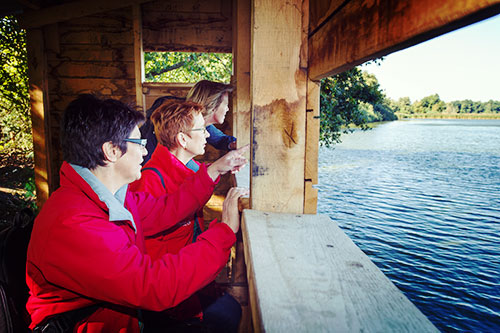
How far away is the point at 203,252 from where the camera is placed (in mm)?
1238

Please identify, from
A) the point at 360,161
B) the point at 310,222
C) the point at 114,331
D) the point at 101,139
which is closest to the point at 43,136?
the point at 101,139

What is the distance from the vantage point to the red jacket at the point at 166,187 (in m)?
1.98

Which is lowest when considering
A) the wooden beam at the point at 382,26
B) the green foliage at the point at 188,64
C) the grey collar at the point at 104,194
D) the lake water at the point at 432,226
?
the lake water at the point at 432,226

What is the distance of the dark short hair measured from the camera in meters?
1.36

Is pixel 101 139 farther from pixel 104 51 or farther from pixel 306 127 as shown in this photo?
pixel 104 51

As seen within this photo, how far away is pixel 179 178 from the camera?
2186mm

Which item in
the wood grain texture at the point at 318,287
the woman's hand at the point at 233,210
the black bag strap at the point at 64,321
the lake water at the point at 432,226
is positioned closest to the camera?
the wood grain texture at the point at 318,287

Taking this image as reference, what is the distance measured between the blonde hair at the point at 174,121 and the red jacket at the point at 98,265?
1061mm

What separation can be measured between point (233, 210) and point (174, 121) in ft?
3.58

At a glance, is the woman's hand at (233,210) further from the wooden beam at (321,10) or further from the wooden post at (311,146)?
the wooden beam at (321,10)

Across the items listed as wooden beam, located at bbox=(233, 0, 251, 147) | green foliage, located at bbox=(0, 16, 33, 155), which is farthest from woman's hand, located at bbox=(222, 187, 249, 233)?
green foliage, located at bbox=(0, 16, 33, 155)

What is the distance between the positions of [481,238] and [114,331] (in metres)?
11.3

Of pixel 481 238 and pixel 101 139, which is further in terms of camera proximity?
pixel 481 238

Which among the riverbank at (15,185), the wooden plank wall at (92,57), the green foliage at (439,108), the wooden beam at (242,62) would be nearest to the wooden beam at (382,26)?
the wooden beam at (242,62)
